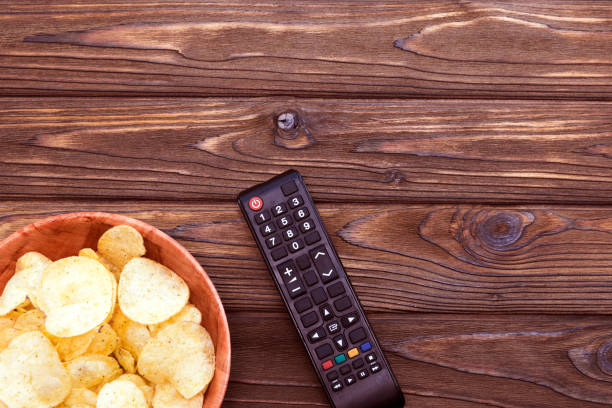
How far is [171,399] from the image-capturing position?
0.60 metres

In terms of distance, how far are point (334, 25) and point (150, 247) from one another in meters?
0.37

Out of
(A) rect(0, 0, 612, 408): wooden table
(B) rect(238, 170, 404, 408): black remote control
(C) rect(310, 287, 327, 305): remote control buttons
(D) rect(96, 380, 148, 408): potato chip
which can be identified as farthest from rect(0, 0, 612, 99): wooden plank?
(D) rect(96, 380, 148, 408): potato chip

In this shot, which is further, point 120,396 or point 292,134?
point 292,134

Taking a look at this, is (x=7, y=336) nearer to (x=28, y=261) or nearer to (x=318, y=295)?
(x=28, y=261)

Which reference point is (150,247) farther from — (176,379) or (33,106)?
(33,106)

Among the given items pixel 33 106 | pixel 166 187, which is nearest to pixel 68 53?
pixel 33 106

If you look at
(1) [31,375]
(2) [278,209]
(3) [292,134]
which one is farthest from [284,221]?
(1) [31,375]

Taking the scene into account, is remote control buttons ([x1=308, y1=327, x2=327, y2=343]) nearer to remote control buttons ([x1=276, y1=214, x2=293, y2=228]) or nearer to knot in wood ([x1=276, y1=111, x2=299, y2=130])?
remote control buttons ([x1=276, y1=214, x2=293, y2=228])

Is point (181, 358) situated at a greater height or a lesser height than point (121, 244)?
lesser

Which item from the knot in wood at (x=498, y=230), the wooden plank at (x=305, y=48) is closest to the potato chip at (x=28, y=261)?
the wooden plank at (x=305, y=48)

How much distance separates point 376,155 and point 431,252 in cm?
15

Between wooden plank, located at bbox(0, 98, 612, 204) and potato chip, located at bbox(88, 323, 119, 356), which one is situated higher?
wooden plank, located at bbox(0, 98, 612, 204)

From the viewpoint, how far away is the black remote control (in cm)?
66

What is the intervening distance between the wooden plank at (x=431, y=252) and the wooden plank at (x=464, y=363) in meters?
0.03
